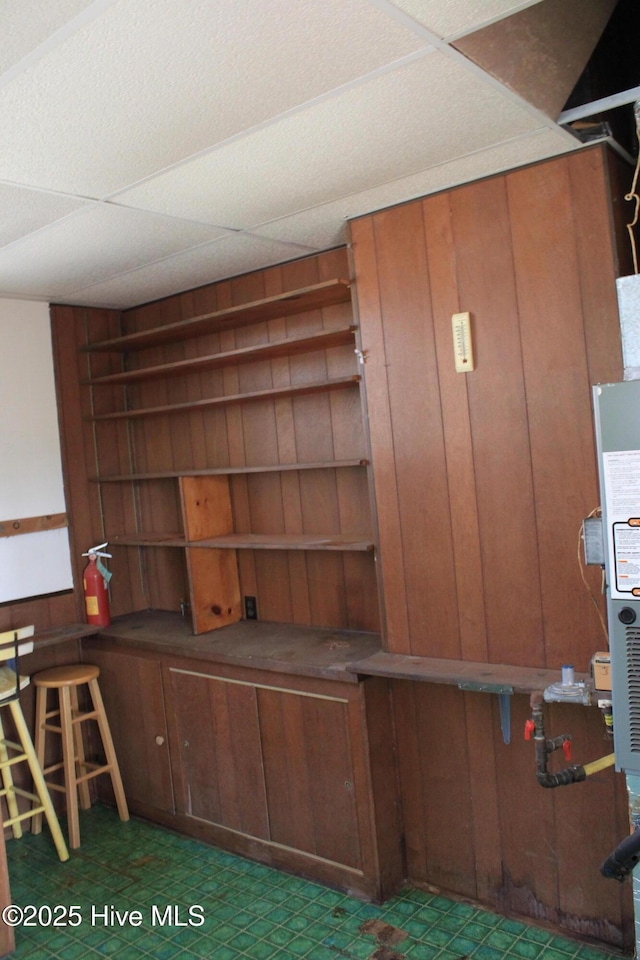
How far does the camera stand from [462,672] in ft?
8.04

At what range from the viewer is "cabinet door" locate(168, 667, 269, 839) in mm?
3074

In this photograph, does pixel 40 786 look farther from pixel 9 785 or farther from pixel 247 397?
pixel 247 397

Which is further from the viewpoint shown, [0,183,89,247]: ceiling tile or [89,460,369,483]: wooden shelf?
[89,460,369,483]: wooden shelf

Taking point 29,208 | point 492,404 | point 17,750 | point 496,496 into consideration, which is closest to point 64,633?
point 17,750

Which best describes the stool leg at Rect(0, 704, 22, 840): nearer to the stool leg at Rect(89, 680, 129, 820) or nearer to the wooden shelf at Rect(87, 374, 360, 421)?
the stool leg at Rect(89, 680, 129, 820)

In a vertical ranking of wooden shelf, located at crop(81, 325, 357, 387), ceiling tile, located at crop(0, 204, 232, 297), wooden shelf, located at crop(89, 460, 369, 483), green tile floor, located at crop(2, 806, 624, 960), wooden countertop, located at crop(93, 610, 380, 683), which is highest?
ceiling tile, located at crop(0, 204, 232, 297)

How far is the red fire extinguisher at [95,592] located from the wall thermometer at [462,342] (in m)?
2.19

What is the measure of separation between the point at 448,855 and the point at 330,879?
0.46m

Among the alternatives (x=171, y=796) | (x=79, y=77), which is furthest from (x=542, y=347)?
(x=171, y=796)

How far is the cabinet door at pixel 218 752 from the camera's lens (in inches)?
121

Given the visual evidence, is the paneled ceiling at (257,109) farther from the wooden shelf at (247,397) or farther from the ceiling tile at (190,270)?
the wooden shelf at (247,397)

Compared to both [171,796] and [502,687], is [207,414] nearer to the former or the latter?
[171,796]

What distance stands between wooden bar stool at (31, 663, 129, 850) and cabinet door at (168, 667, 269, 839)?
0.39 metres

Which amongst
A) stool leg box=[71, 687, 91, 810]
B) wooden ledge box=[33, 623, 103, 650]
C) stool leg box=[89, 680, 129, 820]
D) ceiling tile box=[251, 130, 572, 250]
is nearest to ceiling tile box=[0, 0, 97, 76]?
ceiling tile box=[251, 130, 572, 250]
